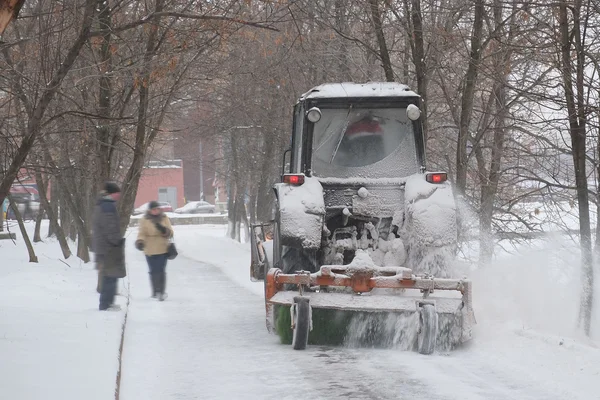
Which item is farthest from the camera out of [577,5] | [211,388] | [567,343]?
[577,5]

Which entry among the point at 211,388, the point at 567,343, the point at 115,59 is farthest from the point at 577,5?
the point at 115,59

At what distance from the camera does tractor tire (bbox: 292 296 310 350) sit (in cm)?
785

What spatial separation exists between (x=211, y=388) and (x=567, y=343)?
321 centimetres

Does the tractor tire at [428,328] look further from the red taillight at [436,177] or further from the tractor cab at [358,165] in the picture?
the red taillight at [436,177]

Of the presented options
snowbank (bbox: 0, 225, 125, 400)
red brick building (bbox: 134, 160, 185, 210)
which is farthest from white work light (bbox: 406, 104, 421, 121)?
red brick building (bbox: 134, 160, 185, 210)

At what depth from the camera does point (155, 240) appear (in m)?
12.9

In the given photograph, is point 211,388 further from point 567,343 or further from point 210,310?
point 210,310

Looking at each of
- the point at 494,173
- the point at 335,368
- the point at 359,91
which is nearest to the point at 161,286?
the point at 359,91

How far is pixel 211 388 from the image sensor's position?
670 cm

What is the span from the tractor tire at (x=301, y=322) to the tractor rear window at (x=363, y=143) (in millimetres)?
1802

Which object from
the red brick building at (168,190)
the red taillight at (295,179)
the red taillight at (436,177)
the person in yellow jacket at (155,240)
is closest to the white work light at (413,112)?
the red taillight at (436,177)

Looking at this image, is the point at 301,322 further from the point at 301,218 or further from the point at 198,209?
the point at 198,209

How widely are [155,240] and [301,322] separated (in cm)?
543

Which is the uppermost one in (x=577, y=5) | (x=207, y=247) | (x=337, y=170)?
(x=577, y=5)
